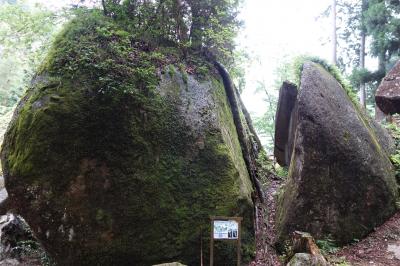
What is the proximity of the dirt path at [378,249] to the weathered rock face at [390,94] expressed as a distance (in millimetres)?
6441

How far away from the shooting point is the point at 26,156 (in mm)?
5352

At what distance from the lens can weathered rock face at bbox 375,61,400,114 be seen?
39.1 feet

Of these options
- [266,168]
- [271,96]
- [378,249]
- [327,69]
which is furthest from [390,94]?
[271,96]

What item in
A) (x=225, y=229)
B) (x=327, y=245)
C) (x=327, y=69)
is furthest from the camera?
(x=327, y=69)

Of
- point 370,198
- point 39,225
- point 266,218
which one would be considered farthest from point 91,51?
point 370,198

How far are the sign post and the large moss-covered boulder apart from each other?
0.69 meters

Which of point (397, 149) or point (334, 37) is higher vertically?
point (334, 37)

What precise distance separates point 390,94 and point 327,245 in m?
8.09

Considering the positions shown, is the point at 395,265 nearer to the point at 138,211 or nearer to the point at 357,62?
the point at 138,211

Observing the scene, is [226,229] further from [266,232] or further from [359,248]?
[359,248]

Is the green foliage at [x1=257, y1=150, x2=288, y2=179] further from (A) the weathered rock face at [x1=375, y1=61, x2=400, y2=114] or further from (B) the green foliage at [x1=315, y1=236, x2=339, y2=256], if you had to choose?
(A) the weathered rock face at [x1=375, y1=61, x2=400, y2=114]

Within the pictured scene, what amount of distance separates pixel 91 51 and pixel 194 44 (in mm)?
2499

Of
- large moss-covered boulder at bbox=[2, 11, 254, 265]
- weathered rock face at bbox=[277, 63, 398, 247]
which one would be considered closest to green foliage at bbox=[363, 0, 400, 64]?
weathered rock face at bbox=[277, 63, 398, 247]

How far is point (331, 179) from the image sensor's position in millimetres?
6742
